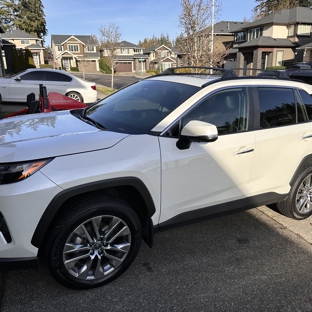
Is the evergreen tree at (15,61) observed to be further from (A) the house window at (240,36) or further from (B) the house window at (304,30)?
(B) the house window at (304,30)

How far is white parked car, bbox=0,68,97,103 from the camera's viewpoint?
11.1 meters

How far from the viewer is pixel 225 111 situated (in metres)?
3.08

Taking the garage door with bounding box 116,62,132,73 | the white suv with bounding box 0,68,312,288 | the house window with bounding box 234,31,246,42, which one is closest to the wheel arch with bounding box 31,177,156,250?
the white suv with bounding box 0,68,312,288

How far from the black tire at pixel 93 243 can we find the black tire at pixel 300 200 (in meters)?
2.03

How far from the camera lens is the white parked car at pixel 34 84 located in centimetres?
1114

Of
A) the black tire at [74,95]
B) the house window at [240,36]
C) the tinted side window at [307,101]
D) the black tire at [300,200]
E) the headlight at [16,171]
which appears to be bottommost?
the black tire at [300,200]

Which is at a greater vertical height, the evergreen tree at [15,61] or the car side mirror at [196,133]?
the evergreen tree at [15,61]

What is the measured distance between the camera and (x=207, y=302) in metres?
2.51

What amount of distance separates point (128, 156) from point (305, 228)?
100 inches

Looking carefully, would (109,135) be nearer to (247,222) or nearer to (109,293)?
(109,293)

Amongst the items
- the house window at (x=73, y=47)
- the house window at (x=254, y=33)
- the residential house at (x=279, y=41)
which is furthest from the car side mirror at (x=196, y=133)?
the house window at (x=73, y=47)

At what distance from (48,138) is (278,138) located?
2.31 metres

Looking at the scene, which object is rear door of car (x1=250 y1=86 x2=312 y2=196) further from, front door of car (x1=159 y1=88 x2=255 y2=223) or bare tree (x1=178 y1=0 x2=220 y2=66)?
bare tree (x1=178 y1=0 x2=220 y2=66)

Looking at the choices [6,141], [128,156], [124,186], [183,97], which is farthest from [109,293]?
[183,97]
